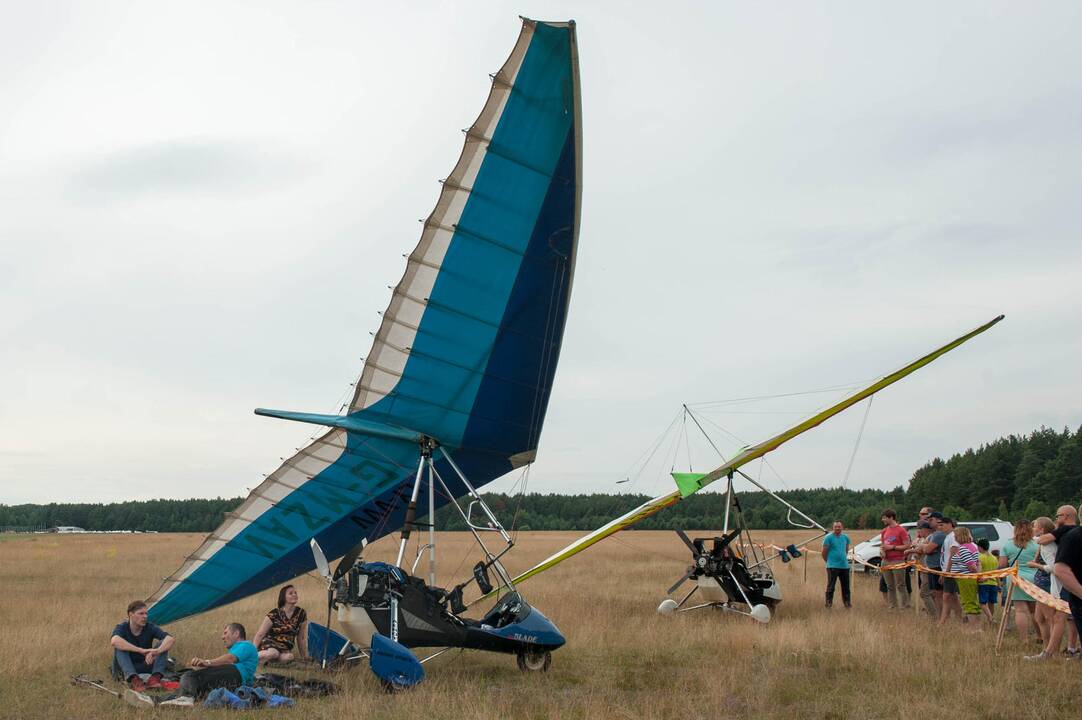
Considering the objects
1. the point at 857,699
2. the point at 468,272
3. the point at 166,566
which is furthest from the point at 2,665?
the point at 166,566

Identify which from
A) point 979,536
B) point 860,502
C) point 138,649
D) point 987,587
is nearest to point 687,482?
point 987,587

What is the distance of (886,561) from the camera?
1429 centimetres

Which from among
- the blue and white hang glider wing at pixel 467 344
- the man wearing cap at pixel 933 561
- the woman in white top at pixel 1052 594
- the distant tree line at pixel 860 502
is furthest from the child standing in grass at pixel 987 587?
the distant tree line at pixel 860 502

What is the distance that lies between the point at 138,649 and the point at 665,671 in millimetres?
4914

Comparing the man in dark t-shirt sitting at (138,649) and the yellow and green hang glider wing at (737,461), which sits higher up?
the yellow and green hang glider wing at (737,461)

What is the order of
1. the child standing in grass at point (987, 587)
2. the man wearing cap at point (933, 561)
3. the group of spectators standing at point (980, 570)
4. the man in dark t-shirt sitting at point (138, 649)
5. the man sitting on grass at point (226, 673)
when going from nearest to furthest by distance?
the man sitting on grass at point (226, 673) → the group of spectators standing at point (980, 570) → the man in dark t-shirt sitting at point (138, 649) → the child standing in grass at point (987, 587) → the man wearing cap at point (933, 561)

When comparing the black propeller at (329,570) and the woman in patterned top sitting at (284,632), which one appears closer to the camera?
the black propeller at (329,570)

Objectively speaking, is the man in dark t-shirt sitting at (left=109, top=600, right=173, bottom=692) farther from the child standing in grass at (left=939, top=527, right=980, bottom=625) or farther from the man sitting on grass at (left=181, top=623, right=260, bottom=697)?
the child standing in grass at (left=939, top=527, right=980, bottom=625)

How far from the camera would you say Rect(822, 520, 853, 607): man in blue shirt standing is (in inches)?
567

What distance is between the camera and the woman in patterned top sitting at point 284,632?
9.98m

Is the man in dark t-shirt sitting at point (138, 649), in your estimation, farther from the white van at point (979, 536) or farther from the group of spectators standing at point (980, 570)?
the white van at point (979, 536)

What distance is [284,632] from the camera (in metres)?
10.1

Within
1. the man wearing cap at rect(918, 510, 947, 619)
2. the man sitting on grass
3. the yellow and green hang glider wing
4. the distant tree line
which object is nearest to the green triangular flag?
the yellow and green hang glider wing

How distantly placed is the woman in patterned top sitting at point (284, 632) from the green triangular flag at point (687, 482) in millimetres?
5392
